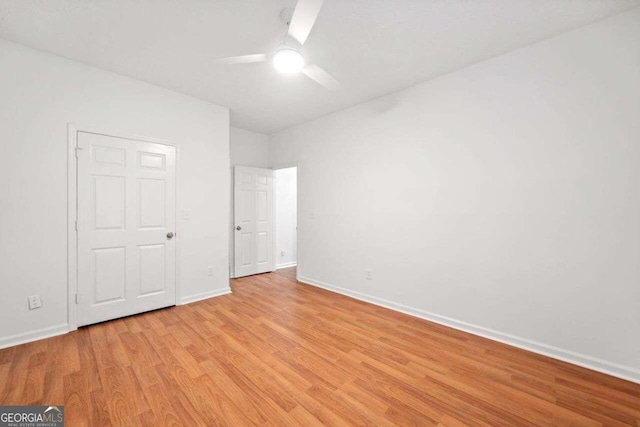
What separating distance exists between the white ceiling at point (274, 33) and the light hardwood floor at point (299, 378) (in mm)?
2768

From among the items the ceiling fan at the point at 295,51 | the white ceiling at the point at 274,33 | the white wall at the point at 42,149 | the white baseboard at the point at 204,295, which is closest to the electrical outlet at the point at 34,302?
the white wall at the point at 42,149

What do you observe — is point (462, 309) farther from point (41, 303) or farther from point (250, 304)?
point (41, 303)

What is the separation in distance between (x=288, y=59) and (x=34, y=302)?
3238 mm

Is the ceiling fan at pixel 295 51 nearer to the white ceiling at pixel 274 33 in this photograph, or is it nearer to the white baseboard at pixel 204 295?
the white ceiling at pixel 274 33

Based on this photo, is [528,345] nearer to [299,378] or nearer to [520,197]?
[520,197]

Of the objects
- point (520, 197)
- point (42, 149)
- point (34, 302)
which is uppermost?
point (42, 149)

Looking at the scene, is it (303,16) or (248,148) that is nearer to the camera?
(303,16)

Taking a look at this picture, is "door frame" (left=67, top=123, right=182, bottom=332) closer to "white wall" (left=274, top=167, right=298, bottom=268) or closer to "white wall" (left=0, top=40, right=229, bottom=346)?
Result: "white wall" (left=0, top=40, right=229, bottom=346)

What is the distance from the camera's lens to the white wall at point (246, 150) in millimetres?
4684

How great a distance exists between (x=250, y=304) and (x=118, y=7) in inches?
126

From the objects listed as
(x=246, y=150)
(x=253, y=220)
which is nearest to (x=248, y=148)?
(x=246, y=150)

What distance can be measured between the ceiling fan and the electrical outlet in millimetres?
2813

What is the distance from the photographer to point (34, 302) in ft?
8.03

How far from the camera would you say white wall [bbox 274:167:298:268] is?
566cm
